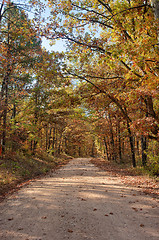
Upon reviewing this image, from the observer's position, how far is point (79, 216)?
5.11m

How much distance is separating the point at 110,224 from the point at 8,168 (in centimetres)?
912

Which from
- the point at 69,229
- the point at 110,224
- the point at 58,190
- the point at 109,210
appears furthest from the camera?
the point at 58,190

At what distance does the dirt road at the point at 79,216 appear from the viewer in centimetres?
411

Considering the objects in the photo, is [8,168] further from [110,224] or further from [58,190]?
[110,224]

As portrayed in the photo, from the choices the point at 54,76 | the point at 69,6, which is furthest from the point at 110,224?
the point at 69,6

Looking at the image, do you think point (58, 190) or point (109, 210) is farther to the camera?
point (58, 190)

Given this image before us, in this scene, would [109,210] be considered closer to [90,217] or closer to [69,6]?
[90,217]

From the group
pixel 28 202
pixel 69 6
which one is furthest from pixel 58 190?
pixel 69 6

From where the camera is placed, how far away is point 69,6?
8844mm

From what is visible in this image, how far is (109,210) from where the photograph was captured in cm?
Answer: 564

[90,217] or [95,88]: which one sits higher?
[95,88]

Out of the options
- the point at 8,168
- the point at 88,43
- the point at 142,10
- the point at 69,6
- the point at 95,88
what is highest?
the point at 69,6

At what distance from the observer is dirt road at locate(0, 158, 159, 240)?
4109 mm

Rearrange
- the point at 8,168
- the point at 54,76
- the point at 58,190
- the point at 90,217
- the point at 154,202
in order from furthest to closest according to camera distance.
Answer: the point at 8,168
the point at 54,76
the point at 58,190
the point at 154,202
the point at 90,217
